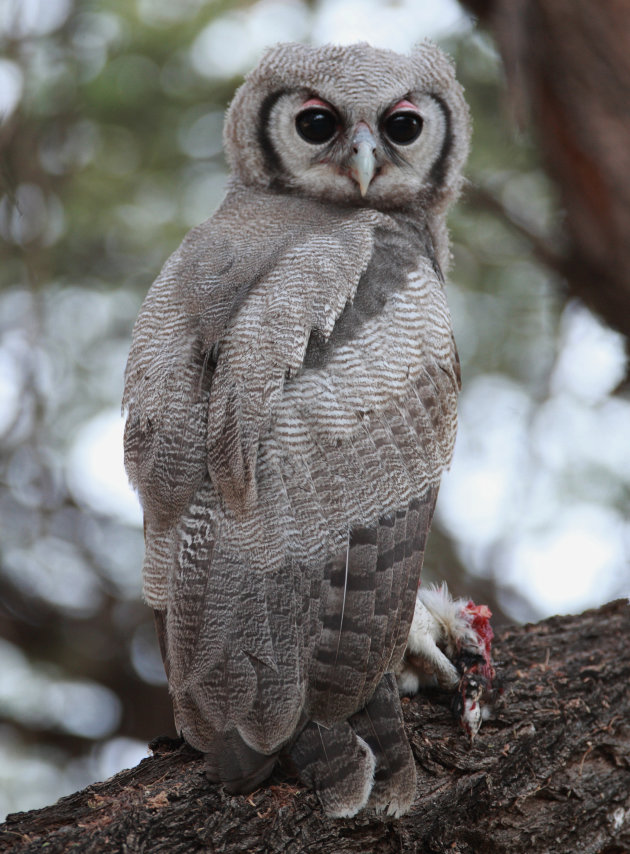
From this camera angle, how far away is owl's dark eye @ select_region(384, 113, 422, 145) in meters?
3.42

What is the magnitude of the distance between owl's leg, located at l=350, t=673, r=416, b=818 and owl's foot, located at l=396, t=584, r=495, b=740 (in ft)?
1.66

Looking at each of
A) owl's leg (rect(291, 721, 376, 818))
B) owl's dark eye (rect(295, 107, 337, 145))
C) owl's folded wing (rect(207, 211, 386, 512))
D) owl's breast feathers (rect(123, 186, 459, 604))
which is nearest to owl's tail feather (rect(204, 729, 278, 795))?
owl's leg (rect(291, 721, 376, 818))

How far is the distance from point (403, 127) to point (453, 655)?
211 cm

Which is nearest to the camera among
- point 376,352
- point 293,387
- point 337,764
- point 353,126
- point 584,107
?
point 337,764

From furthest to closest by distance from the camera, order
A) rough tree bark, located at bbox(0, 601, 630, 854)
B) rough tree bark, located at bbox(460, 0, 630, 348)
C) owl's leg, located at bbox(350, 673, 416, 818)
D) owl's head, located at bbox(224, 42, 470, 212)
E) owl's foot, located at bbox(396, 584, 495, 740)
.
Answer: rough tree bark, located at bbox(460, 0, 630, 348)
owl's head, located at bbox(224, 42, 470, 212)
owl's foot, located at bbox(396, 584, 495, 740)
owl's leg, located at bbox(350, 673, 416, 818)
rough tree bark, located at bbox(0, 601, 630, 854)

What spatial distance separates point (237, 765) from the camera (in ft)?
Result: 8.55

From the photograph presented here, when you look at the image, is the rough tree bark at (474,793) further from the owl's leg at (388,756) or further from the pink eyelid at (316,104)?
the pink eyelid at (316,104)

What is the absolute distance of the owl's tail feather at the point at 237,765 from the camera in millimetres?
2596

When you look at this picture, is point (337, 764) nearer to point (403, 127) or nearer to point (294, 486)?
point (294, 486)

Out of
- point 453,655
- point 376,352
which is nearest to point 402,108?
point 376,352

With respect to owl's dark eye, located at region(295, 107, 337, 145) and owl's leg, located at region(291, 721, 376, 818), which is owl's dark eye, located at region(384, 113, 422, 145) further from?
owl's leg, located at region(291, 721, 376, 818)

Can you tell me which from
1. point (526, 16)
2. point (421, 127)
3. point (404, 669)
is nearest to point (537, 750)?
point (404, 669)

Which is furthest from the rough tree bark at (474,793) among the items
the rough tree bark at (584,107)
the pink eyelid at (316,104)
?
the pink eyelid at (316,104)

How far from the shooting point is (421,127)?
3.52 meters
